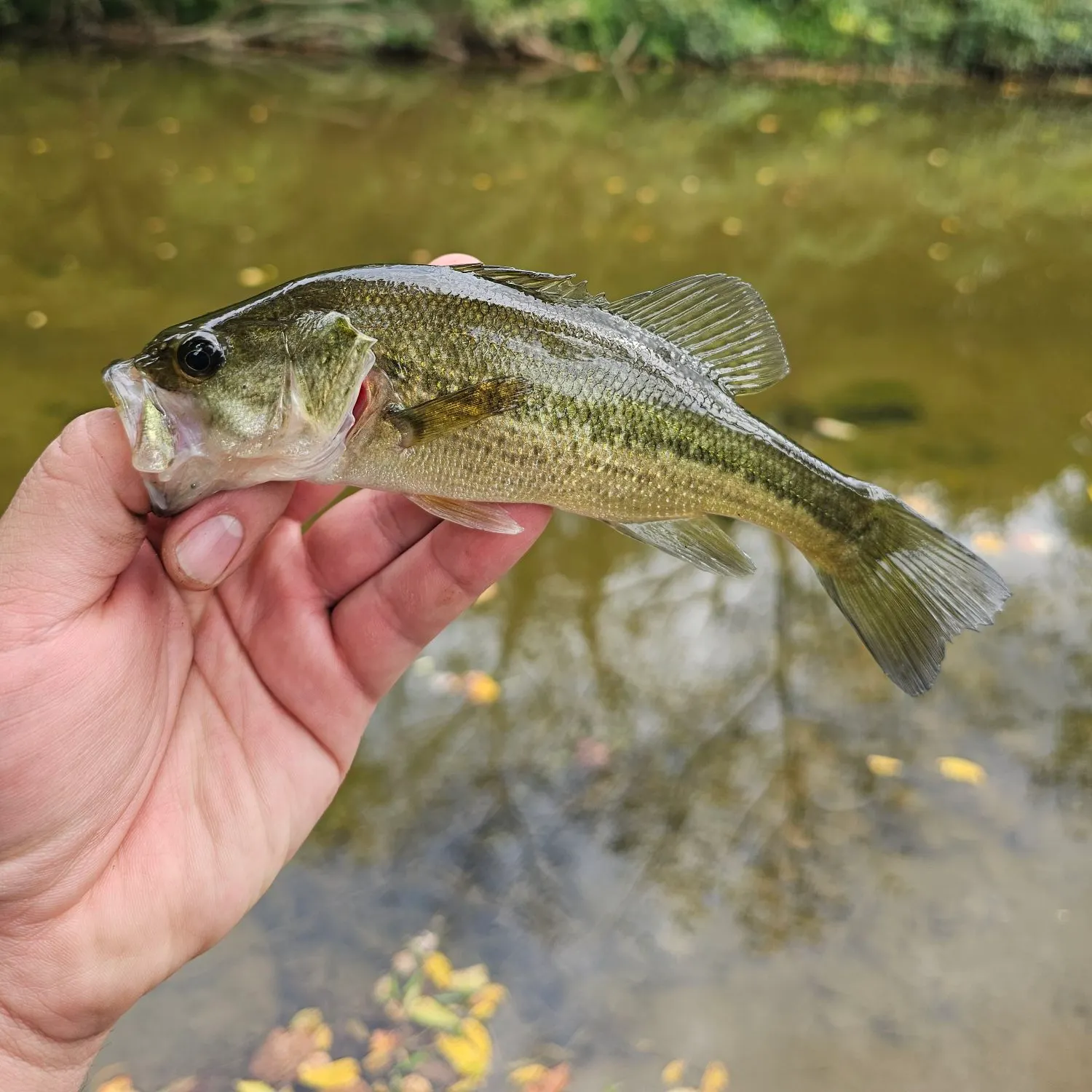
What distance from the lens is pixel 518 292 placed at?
2.17 meters

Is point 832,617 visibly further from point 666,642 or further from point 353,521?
point 353,521

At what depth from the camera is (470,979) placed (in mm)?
3141

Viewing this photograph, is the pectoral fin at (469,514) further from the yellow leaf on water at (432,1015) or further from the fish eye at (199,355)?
the yellow leaf on water at (432,1015)

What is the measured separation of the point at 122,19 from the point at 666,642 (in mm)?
19020

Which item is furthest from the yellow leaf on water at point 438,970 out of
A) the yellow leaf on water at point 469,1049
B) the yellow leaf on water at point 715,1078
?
the yellow leaf on water at point 715,1078

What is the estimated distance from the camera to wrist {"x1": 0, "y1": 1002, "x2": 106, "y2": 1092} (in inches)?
76.0

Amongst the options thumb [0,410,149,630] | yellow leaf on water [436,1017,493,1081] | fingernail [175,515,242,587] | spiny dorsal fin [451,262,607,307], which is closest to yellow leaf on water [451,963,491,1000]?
yellow leaf on water [436,1017,493,1081]

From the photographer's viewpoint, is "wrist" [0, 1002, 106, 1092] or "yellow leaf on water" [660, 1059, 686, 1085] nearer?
"wrist" [0, 1002, 106, 1092]

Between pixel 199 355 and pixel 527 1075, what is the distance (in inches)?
93.5

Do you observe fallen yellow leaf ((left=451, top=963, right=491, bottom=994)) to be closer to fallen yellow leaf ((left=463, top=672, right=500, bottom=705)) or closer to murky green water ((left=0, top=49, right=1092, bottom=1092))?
murky green water ((left=0, top=49, right=1092, bottom=1092))

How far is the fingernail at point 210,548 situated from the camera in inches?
75.3

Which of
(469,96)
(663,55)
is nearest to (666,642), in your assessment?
(469,96)

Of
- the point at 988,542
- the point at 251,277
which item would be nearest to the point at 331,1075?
the point at 988,542

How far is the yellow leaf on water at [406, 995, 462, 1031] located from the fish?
5.84 feet
